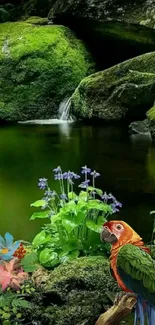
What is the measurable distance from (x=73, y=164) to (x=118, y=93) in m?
3.95

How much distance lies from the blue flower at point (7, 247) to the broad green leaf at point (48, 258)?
69cm

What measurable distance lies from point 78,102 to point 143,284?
10110 millimetres

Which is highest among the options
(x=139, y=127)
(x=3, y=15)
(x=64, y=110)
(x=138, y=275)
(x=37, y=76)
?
(x=138, y=275)

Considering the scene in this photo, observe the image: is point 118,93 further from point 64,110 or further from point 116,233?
point 116,233

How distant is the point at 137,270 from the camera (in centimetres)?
250

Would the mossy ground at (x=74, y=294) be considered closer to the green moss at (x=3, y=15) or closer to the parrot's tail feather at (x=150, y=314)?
the parrot's tail feather at (x=150, y=314)

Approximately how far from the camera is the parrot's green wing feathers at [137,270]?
97.6 inches

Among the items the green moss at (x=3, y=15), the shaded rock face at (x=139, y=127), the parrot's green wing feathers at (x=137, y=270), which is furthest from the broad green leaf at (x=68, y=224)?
the green moss at (x=3, y=15)

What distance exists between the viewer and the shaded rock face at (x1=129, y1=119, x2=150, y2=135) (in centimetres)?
1047

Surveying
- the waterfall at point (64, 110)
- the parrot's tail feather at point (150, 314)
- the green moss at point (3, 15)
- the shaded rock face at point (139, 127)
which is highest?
the parrot's tail feather at point (150, 314)

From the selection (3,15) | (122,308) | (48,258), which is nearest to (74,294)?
(48,258)

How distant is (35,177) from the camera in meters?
7.64

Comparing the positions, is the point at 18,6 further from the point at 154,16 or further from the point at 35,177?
the point at 35,177

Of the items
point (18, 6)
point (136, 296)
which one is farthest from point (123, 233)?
point (18, 6)
